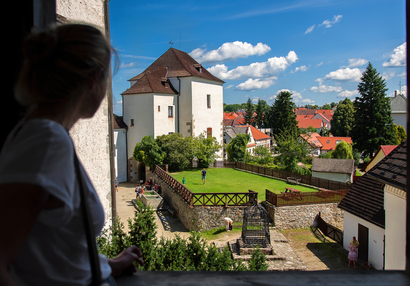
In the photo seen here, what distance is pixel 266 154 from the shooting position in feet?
121

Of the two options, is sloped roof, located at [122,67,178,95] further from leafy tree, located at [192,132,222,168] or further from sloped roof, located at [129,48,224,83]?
leafy tree, located at [192,132,222,168]

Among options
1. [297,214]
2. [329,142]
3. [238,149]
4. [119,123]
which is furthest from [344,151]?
[119,123]

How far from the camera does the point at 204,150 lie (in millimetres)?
28938

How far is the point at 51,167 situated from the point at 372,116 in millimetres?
46615

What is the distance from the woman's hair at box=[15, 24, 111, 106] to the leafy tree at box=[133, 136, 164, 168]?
84.6ft

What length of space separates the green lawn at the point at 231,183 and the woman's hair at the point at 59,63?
61.5ft

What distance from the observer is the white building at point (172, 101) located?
2902 centimetres

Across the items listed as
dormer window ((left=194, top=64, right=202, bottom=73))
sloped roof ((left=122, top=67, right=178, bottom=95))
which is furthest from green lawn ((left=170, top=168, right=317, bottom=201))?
dormer window ((left=194, top=64, right=202, bottom=73))

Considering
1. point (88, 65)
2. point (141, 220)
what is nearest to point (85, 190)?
point (88, 65)

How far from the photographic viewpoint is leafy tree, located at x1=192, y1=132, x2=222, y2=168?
94.4ft

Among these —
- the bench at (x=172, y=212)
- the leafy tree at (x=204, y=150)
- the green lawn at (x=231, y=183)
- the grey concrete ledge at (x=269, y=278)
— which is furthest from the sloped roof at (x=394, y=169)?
the leafy tree at (x=204, y=150)

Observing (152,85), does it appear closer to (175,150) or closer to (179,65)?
(179,65)

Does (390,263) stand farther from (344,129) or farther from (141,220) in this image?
(344,129)

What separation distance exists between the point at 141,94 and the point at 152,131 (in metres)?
3.68
